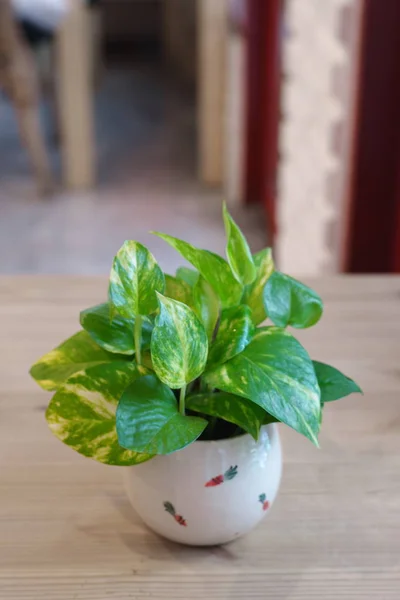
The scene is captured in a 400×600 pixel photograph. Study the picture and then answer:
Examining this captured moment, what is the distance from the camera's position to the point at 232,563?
53 centimetres

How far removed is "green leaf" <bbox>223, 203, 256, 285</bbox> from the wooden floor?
178 centimetres

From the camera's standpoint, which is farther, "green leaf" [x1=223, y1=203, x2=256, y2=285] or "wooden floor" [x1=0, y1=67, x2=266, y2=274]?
"wooden floor" [x1=0, y1=67, x2=266, y2=274]

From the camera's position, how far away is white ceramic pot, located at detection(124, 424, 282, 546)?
1.65 ft

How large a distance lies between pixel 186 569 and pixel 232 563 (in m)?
0.03

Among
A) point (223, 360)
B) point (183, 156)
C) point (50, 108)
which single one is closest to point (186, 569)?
point (223, 360)

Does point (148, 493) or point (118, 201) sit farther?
point (118, 201)

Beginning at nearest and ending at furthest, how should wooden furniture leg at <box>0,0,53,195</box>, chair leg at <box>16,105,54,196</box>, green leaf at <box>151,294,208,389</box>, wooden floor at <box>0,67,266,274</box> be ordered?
green leaf at <box>151,294,208,389</box>
wooden floor at <box>0,67,266,274</box>
wooden furniture leg at <box>0,0,53,195</box>
chair leg at <box>16,105,54,196</box>

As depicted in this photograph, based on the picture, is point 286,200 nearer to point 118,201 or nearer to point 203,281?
point 118,201

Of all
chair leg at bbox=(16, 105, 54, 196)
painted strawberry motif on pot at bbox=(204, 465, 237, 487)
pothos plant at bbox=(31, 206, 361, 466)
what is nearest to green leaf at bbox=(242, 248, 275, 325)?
pothos plant at bbox=(31, 206, 361, 466)

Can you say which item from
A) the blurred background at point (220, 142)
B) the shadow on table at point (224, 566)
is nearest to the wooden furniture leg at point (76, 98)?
the blurred background at point (220, 142)

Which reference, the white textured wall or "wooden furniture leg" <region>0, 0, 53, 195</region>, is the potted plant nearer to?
the white textured wall

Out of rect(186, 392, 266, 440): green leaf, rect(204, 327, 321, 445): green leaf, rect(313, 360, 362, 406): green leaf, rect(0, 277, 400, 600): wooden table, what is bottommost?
rect(0, 277, 400, 600): wooden table

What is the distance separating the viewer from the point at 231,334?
497 mm

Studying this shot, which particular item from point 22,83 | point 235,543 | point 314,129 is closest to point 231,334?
point 235,543
